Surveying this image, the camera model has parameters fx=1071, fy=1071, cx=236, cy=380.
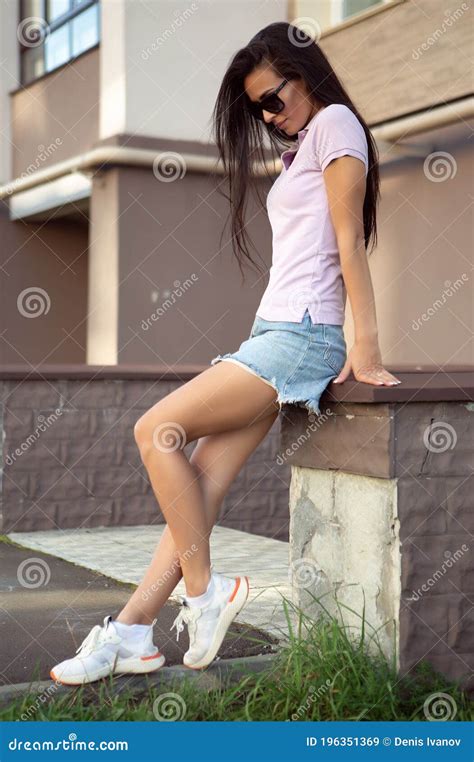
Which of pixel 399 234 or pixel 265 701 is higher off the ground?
pixel 399 234

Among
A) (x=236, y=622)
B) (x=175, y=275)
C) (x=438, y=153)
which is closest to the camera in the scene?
(x=236, y=622)

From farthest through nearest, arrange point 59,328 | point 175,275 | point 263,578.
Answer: point 59,328 < point 175,275 < point 263,578

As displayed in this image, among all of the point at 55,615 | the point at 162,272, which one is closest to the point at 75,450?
the point at 55,615

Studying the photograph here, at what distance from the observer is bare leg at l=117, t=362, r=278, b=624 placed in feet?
9.98

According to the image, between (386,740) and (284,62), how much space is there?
194 cm

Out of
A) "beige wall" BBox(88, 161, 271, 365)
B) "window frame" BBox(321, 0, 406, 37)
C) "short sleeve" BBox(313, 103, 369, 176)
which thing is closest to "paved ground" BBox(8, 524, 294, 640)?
"short sleeve" BBox(313, 103, 369, 176)

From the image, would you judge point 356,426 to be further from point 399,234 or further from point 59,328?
point 59,328

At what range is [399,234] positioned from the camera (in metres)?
9.07

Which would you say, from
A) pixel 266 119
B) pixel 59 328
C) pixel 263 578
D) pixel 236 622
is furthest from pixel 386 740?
pixel 59 328

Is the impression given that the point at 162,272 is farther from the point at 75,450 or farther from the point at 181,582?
the point at 181,582

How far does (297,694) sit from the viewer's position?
2.97 metres

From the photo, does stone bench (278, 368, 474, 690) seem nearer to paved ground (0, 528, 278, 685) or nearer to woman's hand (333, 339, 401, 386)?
woman's hand (333, 339, 401, 386)

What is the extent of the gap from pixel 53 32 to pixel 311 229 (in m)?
9.37

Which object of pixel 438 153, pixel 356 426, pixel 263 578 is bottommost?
pixel 263 578
